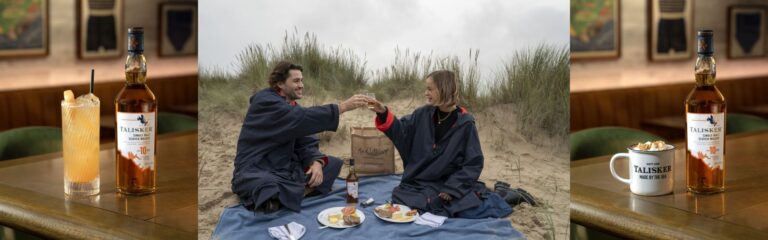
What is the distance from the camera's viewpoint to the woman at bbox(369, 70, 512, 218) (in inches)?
58.9

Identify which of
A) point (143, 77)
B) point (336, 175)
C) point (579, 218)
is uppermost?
point (143, 77)

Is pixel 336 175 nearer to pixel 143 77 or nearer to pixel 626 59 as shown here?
pixel 143 77

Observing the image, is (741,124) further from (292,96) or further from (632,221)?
(292,96)

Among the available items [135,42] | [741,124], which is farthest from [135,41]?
[741,124]

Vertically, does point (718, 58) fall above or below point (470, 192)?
above

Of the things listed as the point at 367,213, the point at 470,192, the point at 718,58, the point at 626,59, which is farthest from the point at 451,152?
the point at 718,58

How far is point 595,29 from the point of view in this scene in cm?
530

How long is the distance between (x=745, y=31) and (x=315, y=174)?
5.97 m

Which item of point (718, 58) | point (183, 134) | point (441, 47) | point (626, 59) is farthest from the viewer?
point (718, 58)

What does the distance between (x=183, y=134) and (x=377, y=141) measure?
1246mm

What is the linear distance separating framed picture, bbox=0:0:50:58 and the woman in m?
4.04

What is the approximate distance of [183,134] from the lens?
8.54 ft

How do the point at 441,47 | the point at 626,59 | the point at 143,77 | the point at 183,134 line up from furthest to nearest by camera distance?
1. the point at 626,59
2. the point at 183,134
3. the point at 143,77
4. the point at 441,47

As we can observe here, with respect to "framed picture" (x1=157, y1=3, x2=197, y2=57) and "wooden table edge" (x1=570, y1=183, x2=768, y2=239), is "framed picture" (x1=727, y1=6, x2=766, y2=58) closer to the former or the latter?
"framed picture" (x1=157, y1=3, x2=197, y2=57)
